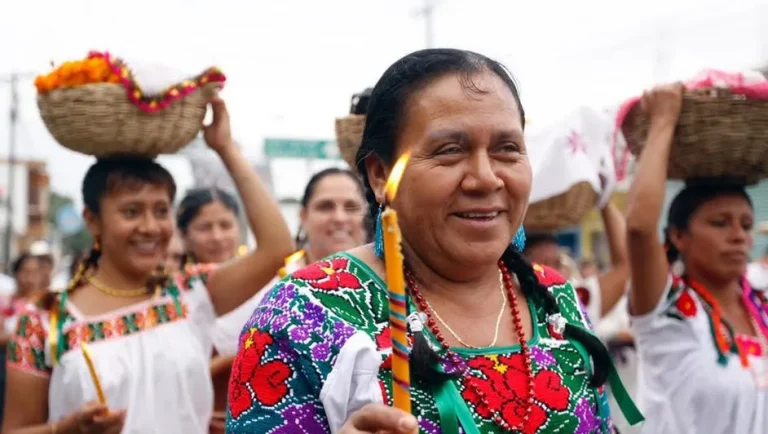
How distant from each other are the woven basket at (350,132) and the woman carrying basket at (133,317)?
0.61m

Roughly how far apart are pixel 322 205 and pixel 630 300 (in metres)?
1.59

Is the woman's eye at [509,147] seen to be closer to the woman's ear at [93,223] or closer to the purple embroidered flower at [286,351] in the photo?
the purple embroidered flower at [286,351]

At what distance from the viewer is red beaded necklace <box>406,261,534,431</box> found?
5.43 ft

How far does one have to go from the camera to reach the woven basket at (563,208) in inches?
156

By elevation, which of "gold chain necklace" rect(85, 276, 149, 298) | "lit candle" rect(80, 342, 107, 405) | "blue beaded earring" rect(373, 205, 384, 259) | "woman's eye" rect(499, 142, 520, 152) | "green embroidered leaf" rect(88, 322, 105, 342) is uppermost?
"woman's eye" rect(499, 142, 520, 152)

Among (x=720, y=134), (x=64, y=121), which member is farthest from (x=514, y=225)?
(x=64, y=121)

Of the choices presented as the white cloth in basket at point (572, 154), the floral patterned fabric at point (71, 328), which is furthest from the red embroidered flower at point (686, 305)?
the floral patterned fabric at point (71, 328)

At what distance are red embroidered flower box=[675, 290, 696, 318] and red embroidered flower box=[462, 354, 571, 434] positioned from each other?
192cm

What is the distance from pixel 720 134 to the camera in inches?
125

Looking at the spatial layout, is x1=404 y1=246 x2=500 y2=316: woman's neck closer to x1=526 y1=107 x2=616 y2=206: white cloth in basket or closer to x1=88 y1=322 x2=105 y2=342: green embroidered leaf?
x1=88 y1=322 x2=105 y2=342: green embroidered leaf

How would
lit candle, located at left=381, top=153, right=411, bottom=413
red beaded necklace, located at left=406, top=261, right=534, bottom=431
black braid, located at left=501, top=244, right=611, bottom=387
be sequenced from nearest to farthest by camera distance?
lit candle, located at left=381, top=153, right=411, bottom=413 < red beaded necklace, located at left=406, top=261, right=534, bottom=431 < black braid, located at left=501, top=244, right=611, bottom=387

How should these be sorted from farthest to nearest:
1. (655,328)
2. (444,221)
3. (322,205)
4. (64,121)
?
(322,205)
(655,328)
(64,121)
(444,221)

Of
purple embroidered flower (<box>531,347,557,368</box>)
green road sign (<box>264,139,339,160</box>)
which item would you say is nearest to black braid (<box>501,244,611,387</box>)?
purple embroidered flower (<box>531,347,557,368</box>)

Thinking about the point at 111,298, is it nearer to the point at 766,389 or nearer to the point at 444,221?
the point at 444,221
